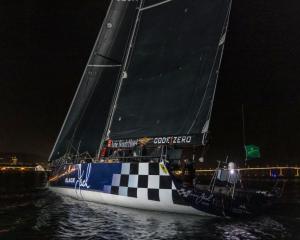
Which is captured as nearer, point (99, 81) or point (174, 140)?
point (174, 140)

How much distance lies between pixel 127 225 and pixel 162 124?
168 inches

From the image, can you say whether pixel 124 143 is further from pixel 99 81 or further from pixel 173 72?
pixel 99 81

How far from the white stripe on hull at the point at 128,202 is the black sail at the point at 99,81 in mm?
2211

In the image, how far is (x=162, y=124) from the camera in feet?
43.2

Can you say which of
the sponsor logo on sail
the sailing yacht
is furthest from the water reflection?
the sponsor logo on sail

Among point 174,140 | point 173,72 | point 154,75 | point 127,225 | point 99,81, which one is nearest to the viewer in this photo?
point 127,225

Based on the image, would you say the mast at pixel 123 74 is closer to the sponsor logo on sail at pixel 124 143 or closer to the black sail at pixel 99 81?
the sponsor logo on sail at pixel 124 143

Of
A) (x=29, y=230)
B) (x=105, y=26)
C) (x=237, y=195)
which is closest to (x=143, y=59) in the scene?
(x=105, y=26)

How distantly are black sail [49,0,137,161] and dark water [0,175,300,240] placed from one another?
4.17 meters

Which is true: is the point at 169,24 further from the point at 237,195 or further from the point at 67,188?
the point at 67,188

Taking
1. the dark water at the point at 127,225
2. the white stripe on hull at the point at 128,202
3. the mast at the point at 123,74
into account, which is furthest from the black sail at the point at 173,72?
the dark water at the point at 127,225

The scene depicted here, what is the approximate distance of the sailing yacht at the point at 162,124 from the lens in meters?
11.8

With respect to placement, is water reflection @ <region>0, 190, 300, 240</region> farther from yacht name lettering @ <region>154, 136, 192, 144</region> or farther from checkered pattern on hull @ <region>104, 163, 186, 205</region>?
yacht name lettering @ <region>154, 136, 192, 144</region>

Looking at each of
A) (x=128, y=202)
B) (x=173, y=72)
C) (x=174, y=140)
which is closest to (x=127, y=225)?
(x=128, y=202)
